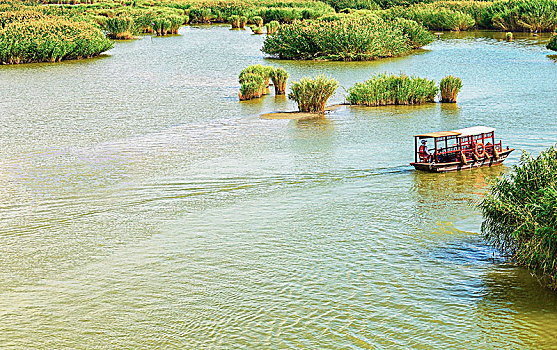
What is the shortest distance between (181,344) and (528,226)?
553cm

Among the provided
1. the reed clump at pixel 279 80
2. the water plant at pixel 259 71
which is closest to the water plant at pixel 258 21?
the water plant at pixel 259 71

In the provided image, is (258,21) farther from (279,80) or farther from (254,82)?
(254,82)

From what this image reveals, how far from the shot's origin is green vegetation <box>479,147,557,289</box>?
35.2ft

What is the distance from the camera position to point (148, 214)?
15562mm

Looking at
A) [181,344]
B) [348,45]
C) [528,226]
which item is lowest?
[181,344]

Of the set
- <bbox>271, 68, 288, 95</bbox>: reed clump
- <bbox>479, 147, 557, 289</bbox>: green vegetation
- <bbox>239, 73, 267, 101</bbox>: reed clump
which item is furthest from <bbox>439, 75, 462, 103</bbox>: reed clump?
<bbox>479, 147, 557, 289</bbox>: green vegetation

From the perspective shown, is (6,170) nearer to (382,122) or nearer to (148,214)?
(148,214)

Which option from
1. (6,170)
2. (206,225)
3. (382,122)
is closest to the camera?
(206,225)

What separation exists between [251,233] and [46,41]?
3468 centimetres

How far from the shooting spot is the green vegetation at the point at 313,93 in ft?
88.5

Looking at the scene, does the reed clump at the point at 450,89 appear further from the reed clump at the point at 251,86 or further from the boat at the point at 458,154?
the boat at the point at 458,154

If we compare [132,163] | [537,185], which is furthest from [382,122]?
[537,185]

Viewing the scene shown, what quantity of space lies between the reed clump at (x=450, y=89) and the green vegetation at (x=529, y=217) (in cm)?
A: 1558

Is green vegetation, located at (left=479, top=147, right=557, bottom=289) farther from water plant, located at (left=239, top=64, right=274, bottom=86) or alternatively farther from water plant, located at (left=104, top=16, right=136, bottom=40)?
water plant, located at (left=104, top=16, right=136, bottom=40)
